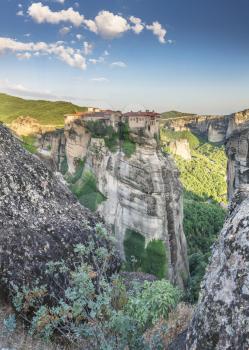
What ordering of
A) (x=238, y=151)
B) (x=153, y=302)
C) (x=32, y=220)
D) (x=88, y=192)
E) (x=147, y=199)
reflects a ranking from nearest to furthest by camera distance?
(x=153, y=302) → (x=32, y=220) → (x=238, y=151) → (x=147, y=199) → (x=88, y=192)

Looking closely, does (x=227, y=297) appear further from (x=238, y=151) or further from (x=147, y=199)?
(x=147, y=199)

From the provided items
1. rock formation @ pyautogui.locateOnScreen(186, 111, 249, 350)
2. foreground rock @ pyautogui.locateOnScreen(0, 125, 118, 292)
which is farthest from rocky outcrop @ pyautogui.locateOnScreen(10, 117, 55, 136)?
rock formation @ pyautogui.locateOnScreen(186, 111, 249, 350)

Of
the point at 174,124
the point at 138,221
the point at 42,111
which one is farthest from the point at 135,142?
the point at 174,124

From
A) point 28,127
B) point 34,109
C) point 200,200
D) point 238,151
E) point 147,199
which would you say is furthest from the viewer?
point 34,109

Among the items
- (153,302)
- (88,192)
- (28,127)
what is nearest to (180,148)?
(28,127)

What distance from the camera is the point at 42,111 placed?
12962 cm

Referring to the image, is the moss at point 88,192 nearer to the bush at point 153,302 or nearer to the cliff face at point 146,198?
the cliff face at point 146,198

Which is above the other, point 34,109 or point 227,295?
point 34,109

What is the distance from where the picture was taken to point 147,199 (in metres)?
37.0

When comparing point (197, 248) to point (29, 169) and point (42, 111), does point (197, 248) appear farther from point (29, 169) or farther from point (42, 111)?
point (42, 111)

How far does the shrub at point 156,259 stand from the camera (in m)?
35.9

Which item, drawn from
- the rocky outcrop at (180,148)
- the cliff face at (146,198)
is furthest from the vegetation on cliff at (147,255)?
the rocky outcrop at (180,148)

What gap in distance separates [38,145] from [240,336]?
64.4m

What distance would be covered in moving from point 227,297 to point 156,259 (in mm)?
31963
